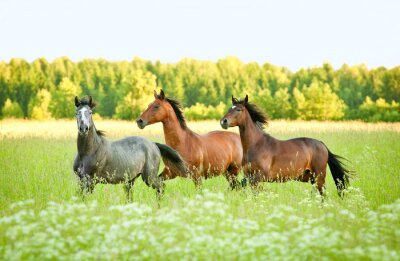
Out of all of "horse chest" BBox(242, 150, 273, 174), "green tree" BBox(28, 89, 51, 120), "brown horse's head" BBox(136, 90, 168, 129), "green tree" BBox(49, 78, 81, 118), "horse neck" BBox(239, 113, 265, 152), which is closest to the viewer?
"horse chest" BBox(242, 150, 273, 174)

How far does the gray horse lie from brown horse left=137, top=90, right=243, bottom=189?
1.77 ft

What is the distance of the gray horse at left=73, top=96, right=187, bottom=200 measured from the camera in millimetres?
8539

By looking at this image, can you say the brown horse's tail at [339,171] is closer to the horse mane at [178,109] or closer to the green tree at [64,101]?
the horse mane at [178,109]

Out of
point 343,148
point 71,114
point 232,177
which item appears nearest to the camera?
point 232,177

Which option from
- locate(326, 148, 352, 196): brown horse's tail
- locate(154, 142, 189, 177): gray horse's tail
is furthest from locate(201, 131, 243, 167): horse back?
locate(326, 148, 352, 196): brown horse's tail

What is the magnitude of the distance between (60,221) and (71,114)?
→ 154 ft

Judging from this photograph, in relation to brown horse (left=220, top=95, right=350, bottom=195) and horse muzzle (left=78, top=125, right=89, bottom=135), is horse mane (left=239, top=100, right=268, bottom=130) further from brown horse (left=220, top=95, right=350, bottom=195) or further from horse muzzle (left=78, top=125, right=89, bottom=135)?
horse muzzle (left=78, top=125, right=89, bottom=135)

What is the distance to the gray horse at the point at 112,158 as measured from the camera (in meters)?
8.54

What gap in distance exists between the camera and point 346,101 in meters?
57.8

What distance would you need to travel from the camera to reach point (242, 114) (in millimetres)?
9695

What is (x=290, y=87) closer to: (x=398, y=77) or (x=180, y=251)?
(x=398, y=77)

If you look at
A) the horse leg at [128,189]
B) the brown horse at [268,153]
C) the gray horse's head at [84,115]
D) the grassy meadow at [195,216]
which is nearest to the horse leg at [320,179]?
the brown horse at [268,153]

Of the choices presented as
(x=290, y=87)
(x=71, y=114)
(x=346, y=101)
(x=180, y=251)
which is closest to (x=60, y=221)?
(x=180, y=251)

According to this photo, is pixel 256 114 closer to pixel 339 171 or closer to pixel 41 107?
pixel 339 171
